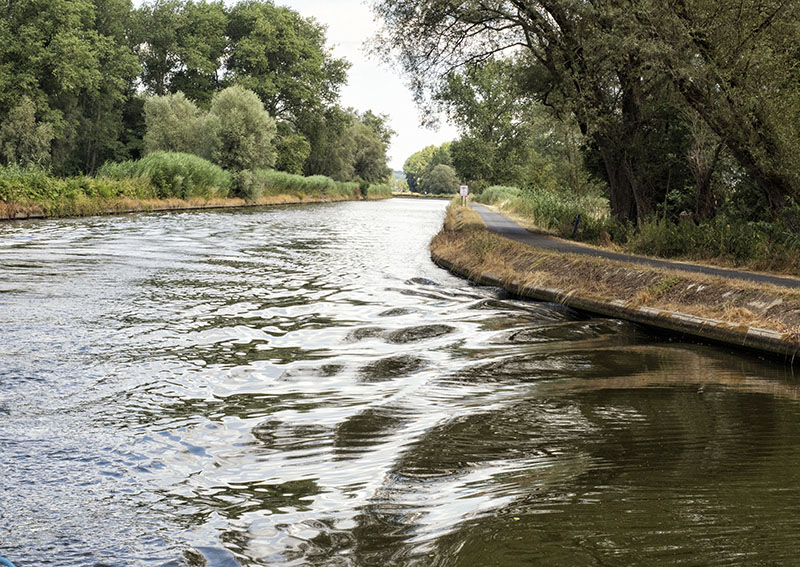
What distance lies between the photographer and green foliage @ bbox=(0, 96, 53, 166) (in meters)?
52.2

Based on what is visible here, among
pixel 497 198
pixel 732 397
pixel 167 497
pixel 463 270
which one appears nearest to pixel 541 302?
pixel 463 270

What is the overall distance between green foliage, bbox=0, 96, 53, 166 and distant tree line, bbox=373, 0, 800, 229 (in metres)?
37.7

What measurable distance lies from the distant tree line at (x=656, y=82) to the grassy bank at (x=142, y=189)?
15.0m

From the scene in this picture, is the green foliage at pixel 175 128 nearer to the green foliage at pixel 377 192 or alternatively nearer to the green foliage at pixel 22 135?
the green foliage at pixel 22 135

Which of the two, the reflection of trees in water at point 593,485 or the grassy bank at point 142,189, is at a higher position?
the grassy bank at point 142,189

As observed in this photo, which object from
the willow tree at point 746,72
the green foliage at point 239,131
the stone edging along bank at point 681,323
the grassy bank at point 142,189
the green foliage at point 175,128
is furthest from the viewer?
the green foliage at point 175,128

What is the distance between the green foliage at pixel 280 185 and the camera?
51.8 meters

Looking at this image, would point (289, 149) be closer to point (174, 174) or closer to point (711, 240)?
point (174, 174)

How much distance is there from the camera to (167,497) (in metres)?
4.50

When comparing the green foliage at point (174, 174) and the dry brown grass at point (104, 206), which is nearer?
the dry brown grass at point (104, 206)

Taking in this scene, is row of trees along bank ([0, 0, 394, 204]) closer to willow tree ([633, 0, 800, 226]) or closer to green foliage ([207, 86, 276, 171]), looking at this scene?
green foliage ([207, 86, 276, 171])

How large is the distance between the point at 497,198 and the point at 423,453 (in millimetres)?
61353

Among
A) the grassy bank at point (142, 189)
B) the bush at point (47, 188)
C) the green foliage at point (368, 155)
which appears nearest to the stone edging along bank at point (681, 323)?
the bush at point (47, 188)

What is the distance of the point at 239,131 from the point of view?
2030 inches
